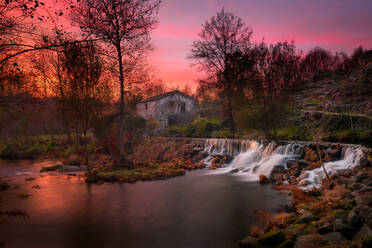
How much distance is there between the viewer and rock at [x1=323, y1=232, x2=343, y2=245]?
5.16 m

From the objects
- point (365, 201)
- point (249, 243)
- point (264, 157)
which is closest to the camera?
point (249, 243)

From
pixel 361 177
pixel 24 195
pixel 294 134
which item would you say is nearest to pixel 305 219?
pixel 361 177

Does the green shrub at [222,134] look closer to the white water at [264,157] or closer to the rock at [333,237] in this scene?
the white water at [264,157]

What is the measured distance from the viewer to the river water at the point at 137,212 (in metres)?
7.31

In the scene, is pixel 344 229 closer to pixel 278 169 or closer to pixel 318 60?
pixel 278 169

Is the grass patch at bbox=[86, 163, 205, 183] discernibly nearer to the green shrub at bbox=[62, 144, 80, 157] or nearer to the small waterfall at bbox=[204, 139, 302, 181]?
the small waterfall at bbox=[204, 139, 302, 181]

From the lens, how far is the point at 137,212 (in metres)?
9.86

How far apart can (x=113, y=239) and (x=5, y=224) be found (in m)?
4.60

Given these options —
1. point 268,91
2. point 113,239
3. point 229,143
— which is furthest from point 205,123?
point 113,239

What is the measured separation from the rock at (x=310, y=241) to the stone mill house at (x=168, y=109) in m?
35.1

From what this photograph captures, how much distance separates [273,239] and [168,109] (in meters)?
39.2

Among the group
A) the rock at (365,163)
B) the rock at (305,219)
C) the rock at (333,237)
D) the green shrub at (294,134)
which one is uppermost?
the green shrub at (294,134)

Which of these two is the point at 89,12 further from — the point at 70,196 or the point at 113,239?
the point at 113,239

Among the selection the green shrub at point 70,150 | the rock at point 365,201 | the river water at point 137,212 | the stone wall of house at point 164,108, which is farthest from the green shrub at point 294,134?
the stone wall of house at point 164,108
